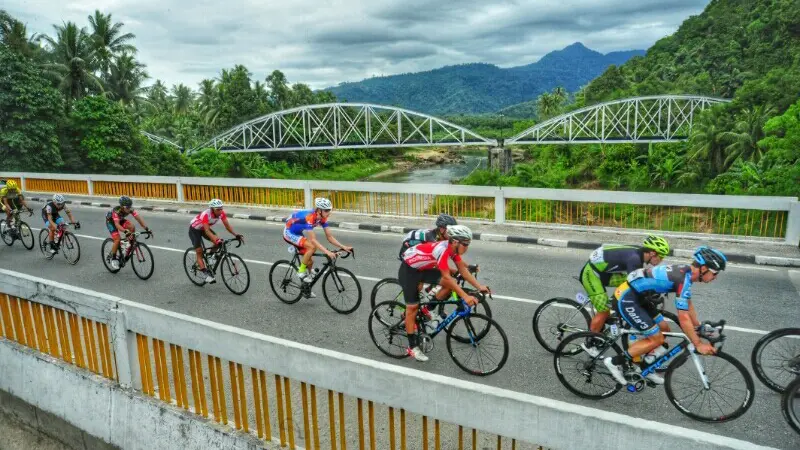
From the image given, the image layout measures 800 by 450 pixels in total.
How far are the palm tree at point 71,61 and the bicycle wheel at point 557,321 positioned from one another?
4214 centimetres

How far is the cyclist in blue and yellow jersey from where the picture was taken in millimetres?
6061

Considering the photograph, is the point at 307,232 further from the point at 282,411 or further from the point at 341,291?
the point at 282,411

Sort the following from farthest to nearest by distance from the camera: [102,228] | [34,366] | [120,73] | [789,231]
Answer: [120,73] → [102,228] → [789,231] → [34,366]

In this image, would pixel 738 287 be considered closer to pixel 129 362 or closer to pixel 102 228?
pixel 129 362

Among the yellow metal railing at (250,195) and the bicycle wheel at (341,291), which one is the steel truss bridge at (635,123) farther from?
the bicycle wheel at (341,291)

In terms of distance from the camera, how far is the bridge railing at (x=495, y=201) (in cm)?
1189

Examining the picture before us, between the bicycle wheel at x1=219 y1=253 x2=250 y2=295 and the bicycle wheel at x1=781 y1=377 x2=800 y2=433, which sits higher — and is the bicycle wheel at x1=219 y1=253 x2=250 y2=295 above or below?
above

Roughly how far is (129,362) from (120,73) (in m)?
48.7

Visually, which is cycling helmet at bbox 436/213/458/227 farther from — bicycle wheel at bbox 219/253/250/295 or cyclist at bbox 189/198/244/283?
bicycle wheel at bbox 219/253/250/295

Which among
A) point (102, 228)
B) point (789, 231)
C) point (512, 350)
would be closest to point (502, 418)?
point (512, 350)

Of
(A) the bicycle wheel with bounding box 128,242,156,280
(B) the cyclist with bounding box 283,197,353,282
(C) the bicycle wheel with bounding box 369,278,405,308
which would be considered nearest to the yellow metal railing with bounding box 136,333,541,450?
(C) the bicycle wheel with bounding box 369,278,405,308

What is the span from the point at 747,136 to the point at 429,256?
104 feet

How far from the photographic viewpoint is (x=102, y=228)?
15.6 meters

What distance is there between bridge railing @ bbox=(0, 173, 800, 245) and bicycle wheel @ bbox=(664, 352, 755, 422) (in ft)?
24.5
